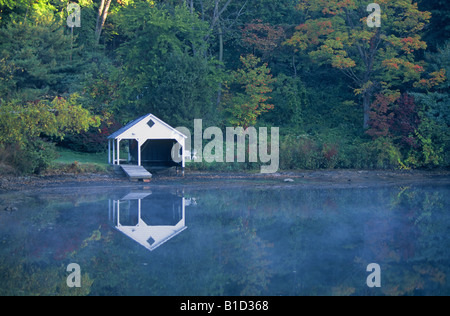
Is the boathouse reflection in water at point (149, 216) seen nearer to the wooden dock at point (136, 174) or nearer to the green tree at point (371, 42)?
the wooden dock at point (136, 174)

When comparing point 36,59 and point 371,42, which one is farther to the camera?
point 371,42

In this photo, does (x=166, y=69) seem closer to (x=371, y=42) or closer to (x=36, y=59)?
(x=36, y=59)

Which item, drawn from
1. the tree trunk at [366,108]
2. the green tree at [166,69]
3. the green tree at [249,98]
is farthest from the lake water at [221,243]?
the green tree at [249,98]

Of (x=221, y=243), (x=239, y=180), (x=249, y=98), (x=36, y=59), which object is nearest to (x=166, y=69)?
(x=249, y=98)

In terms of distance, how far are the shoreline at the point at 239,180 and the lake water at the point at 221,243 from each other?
81.1 inches

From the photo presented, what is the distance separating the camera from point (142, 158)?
109 ft

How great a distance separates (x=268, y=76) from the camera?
126ft

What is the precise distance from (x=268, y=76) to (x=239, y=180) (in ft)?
43.8

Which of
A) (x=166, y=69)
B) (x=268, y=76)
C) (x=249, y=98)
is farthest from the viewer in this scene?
(x=268, y=76)

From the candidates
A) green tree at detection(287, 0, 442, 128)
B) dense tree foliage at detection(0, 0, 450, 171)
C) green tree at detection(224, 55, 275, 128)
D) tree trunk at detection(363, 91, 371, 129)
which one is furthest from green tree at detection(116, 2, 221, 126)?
tree trunk at detection(363, 91, 371, 129)

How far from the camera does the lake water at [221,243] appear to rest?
10727 millimetres

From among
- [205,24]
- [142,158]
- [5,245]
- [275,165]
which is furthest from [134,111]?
[5,245]
